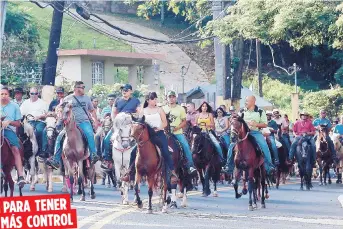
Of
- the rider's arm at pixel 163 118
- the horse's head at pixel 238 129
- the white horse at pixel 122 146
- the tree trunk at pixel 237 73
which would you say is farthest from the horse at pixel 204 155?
the tree trunk at pixel 237 73

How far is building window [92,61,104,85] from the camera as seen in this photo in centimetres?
5288

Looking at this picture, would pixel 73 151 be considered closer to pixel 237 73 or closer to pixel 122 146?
pixel 122 146

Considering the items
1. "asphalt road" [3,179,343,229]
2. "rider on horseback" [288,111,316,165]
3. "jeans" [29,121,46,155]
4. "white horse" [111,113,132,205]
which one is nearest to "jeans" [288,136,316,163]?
"rider on horseback" [288,111,316,165]

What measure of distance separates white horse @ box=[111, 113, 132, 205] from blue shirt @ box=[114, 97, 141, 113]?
38 cm

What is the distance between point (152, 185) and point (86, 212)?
1468 millimetres

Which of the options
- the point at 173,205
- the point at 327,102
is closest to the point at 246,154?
the point at 173,205

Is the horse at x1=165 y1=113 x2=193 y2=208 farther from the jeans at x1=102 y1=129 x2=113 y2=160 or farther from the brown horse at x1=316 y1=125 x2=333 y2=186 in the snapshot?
the brown horse at x1=316 y1=125 x2=333 y2=186

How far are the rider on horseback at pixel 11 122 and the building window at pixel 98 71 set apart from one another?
33.4 meters

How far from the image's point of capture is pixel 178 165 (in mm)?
20203

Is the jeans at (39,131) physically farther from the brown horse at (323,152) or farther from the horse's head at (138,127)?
the brown horse at (323,152)

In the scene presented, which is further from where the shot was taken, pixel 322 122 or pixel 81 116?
pixel 322 122

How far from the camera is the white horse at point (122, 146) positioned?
745 inches

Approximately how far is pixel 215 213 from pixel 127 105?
2916 mm

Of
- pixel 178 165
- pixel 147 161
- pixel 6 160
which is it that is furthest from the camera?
pixel 178 165
